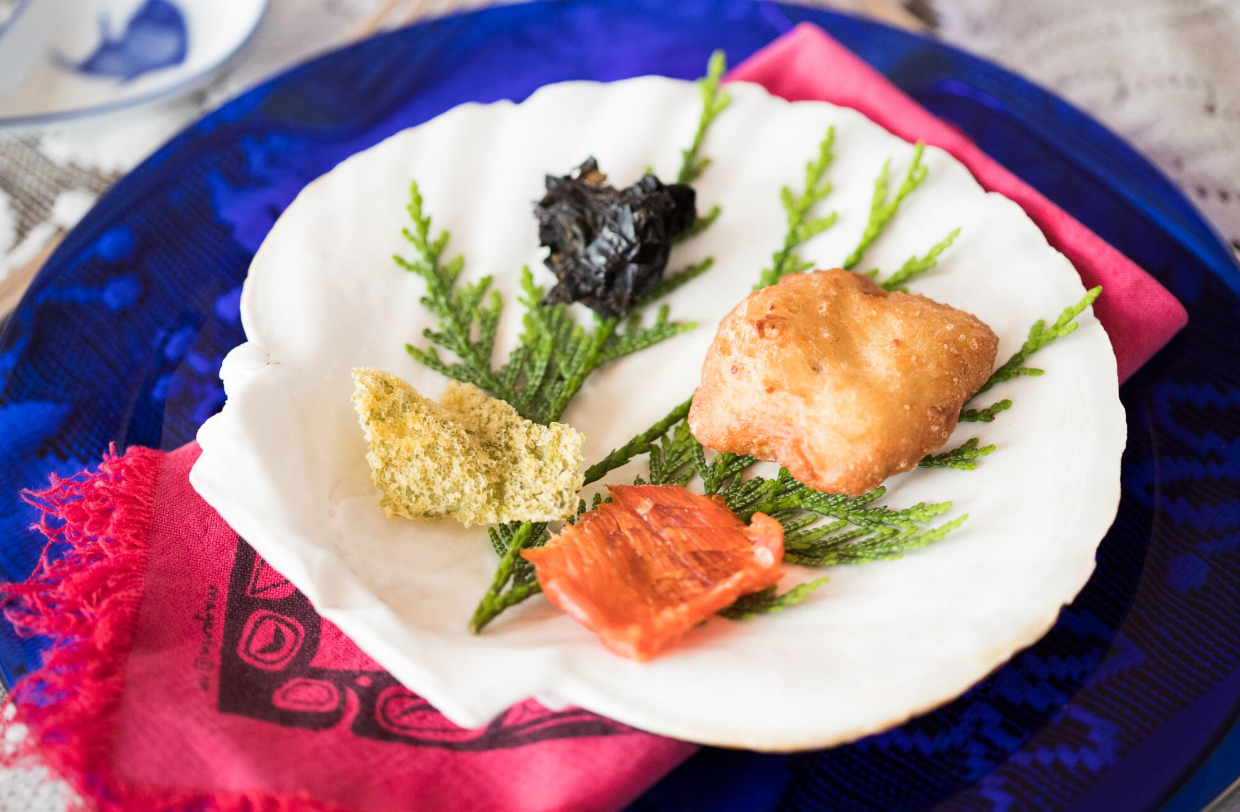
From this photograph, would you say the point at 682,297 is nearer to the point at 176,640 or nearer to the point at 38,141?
the point at 176,640

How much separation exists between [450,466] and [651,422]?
58 centimetres

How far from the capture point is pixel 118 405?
227 cm

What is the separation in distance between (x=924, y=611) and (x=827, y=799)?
0.44 m

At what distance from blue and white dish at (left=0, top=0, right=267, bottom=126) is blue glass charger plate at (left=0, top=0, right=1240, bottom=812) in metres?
0.63

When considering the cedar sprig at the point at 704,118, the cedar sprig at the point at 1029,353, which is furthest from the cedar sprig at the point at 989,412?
the cedar sprig at the point at 704,118

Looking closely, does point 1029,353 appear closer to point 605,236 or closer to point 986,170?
point 986,170

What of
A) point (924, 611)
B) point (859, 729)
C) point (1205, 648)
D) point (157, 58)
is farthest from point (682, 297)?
point (157, 58)

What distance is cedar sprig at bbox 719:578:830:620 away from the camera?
69.2 inches

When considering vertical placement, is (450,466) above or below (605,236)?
below

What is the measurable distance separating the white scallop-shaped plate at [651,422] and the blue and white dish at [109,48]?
1420 millimetres

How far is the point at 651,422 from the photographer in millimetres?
2256

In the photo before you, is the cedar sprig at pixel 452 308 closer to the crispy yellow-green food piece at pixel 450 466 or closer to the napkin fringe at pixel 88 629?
the crispy yellow-green food piece at pixel 450 466

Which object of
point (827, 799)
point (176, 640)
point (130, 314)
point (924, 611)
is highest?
point (130, 314)

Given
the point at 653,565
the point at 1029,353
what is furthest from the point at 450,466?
the point at 1029,353
